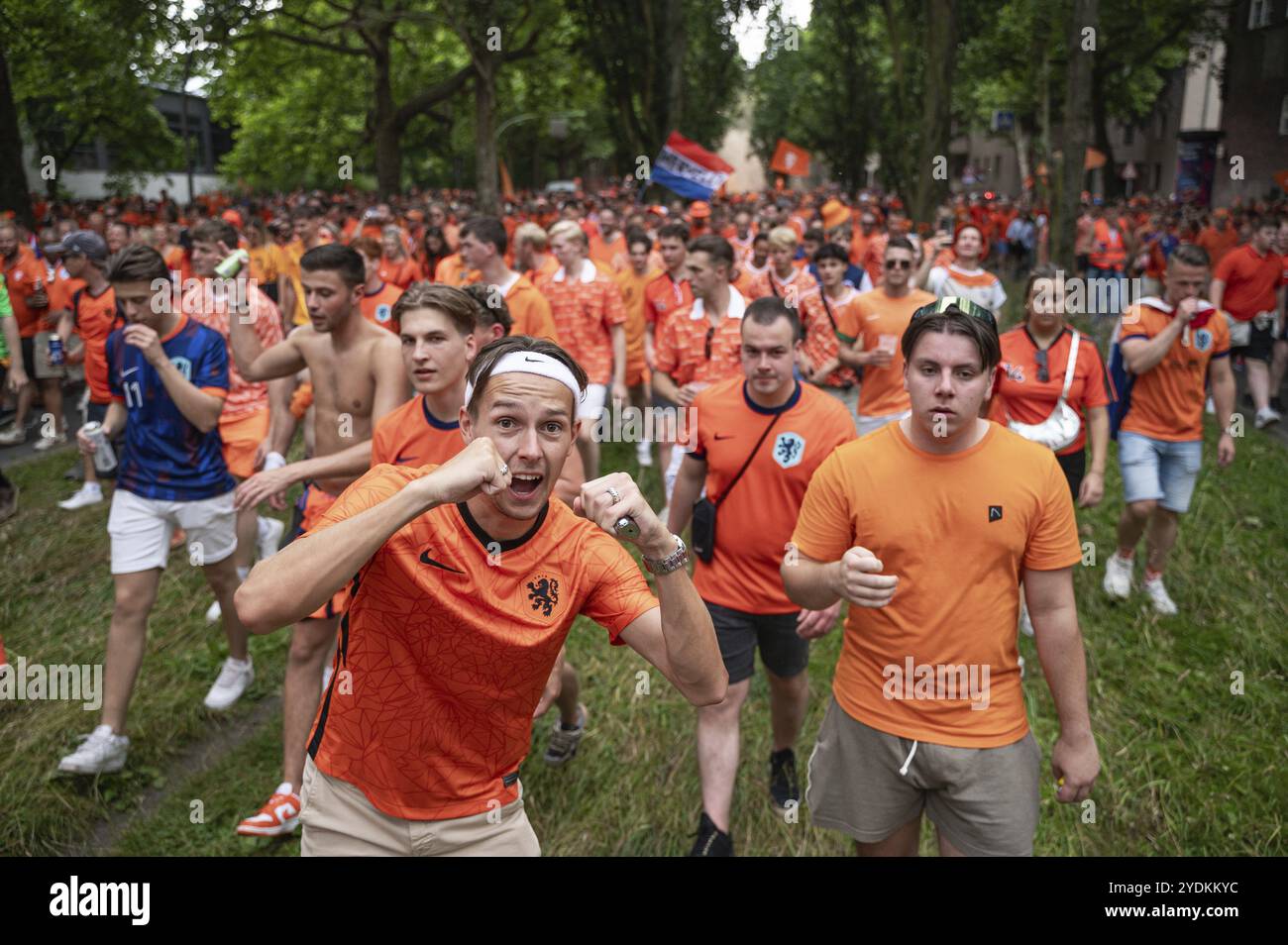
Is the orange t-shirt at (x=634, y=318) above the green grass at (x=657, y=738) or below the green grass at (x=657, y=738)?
above

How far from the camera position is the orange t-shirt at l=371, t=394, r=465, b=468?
13.2 ft

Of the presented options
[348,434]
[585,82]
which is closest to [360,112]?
Result: [585,82]

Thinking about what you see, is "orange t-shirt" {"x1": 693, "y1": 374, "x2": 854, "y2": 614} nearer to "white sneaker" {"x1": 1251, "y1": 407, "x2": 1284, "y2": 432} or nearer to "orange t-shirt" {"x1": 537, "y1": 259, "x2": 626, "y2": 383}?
"orange t-shirt" {"x1": 537, "y1": 259, "x2": 626, "y2": 383}

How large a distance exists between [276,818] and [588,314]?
5002 mm

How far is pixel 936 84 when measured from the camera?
17547 millimetres

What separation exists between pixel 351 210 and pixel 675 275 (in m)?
15.9

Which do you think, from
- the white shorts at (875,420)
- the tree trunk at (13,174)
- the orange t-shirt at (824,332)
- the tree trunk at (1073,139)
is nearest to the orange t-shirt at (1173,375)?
the white shorts at (875,420)

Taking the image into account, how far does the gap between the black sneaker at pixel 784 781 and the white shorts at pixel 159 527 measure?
2.79 meters

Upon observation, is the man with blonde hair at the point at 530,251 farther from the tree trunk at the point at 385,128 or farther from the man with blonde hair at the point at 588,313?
the tree trunk at the point at 385,128

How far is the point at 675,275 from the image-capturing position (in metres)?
9.09

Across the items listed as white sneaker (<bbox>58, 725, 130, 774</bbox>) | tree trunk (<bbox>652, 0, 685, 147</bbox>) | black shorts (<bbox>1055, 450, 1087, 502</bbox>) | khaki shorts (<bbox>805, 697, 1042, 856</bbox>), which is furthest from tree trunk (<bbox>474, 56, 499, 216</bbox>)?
khaki shorts (<bbox>805, 697, 1042, 856</bbox>)

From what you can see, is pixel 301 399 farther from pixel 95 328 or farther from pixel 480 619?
pixel 480 619

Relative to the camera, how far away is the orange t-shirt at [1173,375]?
21.2 feet

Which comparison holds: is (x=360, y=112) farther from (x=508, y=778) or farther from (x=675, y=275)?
(x=508, y=778)
